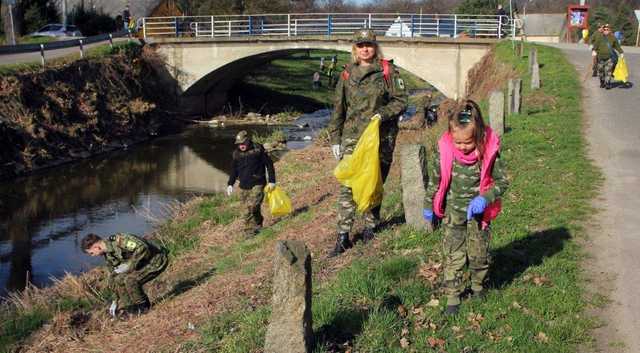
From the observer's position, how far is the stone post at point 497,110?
12.0 m

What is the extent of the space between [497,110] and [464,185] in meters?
7.54

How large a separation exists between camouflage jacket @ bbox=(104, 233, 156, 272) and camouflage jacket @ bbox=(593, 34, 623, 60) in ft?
47.1

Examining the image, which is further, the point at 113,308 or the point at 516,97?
the point at 516,97

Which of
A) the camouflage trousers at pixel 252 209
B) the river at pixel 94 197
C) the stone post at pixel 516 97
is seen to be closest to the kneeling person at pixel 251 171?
the camouflage trousers at pixel 252 209

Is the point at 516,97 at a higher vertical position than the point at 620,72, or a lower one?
lower

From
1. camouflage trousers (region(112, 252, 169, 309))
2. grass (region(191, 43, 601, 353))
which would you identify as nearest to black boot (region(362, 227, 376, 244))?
grass (region(191, 43, 601, 353))

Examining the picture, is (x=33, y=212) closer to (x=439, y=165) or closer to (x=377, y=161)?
(x=377, y=161)

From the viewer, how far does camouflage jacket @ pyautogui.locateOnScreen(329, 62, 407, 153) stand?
6738 mm

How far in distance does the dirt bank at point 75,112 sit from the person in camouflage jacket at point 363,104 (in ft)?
50.5

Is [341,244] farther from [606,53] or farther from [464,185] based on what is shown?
[606,53]

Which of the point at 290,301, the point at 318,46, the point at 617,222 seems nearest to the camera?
the point at 290,301

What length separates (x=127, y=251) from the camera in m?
7.86

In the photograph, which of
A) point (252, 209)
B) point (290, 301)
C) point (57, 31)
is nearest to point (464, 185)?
point (290, 301)

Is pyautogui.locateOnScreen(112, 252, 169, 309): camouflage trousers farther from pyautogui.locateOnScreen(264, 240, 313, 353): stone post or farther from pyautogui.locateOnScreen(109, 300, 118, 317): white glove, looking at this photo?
pyautogui.locateOnScreen(264, 240, 313, 353): stone post
